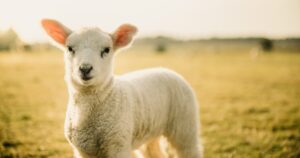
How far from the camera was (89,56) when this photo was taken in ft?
13.3

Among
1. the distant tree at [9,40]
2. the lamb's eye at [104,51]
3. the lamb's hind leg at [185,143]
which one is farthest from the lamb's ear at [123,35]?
the distant tree at [9,40]

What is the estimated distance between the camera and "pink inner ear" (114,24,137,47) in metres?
4.57

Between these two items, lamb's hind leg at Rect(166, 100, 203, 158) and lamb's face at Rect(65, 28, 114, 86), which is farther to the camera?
lamb's hind leg at Rect(166, 100, 203, 158)

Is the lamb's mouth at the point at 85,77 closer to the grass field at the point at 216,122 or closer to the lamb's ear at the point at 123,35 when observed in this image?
the lamb's ear at the point at 123,35

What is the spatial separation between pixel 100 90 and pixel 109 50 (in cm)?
43

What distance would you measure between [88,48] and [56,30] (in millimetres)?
561

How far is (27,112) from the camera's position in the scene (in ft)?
31.7

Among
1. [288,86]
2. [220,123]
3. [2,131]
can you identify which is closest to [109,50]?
[2,131]

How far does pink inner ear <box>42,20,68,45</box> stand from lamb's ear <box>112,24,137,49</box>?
0.55 meters

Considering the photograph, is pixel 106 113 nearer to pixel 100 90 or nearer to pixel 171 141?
pixel 100 90

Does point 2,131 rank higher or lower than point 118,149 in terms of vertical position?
higher

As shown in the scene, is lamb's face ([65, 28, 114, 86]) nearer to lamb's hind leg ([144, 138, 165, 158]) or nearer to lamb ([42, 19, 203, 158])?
lamb ([42, 19, 203, 158])

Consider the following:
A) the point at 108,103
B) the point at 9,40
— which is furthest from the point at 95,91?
the point at 9,40

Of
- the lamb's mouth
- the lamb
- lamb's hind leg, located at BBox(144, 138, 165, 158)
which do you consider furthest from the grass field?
the lamb's mouth
